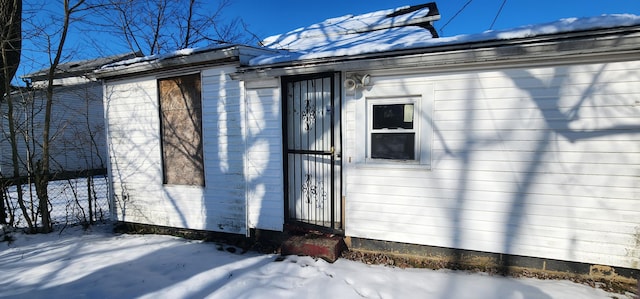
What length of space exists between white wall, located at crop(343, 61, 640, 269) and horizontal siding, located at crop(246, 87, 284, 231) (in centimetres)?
119

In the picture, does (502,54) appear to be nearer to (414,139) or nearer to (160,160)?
(414,139)

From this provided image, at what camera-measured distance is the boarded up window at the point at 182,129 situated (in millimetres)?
4711

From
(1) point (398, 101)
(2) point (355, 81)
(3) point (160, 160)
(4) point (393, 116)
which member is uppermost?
(2) point (355, 81)

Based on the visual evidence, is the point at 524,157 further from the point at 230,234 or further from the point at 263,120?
the point at 230,234

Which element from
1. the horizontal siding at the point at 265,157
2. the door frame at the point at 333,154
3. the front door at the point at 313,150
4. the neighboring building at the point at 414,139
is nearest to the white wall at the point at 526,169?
the neighboring building at the point at 414,139

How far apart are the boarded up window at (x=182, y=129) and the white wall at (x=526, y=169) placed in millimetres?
2724

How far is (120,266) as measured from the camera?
370 cm

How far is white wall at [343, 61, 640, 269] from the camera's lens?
284cm

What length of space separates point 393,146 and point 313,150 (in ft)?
3.75


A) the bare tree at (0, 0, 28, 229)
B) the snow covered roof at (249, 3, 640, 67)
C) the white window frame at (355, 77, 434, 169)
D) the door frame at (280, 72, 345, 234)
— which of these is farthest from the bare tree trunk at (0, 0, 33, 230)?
the white window frame at (355, 77, 434, 169)

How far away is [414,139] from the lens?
3510mm

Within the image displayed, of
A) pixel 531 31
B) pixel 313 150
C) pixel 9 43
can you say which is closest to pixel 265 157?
pixel 313 150

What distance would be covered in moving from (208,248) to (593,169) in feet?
16.2

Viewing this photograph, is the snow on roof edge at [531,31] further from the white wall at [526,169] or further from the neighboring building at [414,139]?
the white wall at [526,169]
